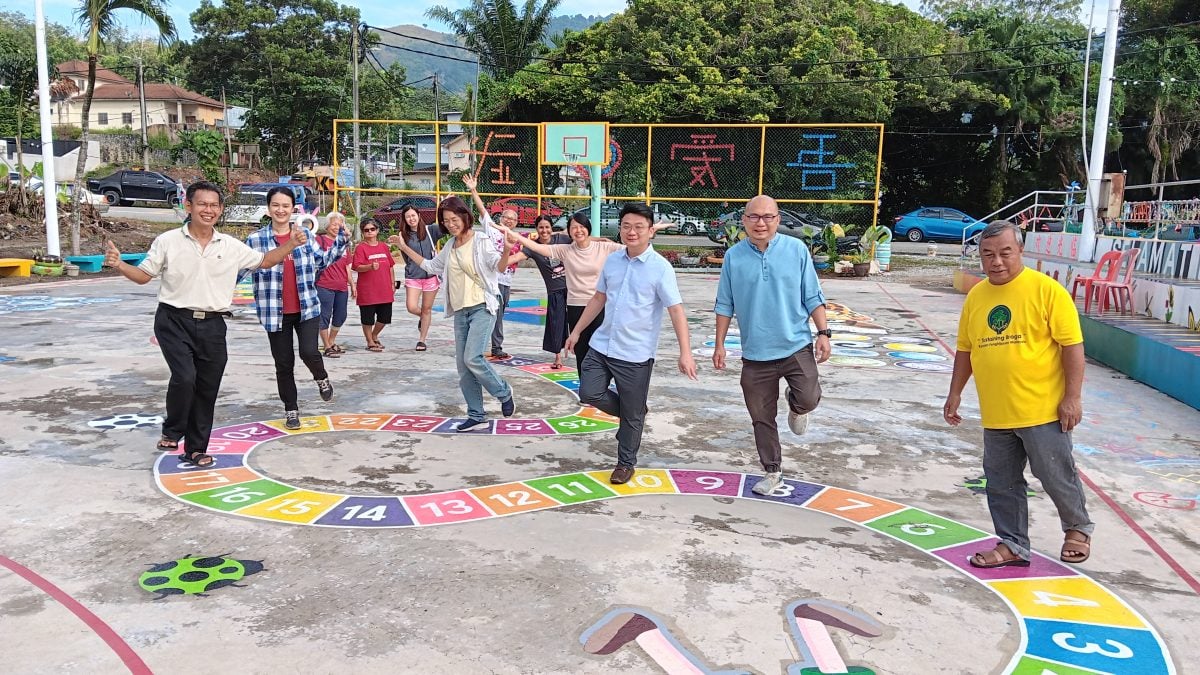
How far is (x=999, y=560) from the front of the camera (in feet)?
12.9

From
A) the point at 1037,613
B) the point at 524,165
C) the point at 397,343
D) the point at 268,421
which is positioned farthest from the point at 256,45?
the point at 1037,613

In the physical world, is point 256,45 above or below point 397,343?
above

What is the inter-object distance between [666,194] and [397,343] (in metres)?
11.9

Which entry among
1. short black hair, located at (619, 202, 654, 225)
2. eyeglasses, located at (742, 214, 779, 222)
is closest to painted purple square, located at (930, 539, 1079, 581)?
eyeglasses, located at (742, 214, 779, 222)

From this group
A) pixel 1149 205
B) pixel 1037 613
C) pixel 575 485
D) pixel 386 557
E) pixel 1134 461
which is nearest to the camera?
pixel 1037 613

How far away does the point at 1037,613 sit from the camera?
354 centimetres

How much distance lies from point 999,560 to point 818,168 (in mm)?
16397

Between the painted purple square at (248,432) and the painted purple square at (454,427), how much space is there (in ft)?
3.47

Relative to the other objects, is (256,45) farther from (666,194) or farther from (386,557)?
(386,557)

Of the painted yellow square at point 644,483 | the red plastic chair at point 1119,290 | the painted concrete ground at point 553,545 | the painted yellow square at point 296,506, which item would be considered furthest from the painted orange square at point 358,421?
the red plastic chair at point 1119,290

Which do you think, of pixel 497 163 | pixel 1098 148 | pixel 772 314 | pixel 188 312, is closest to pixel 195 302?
pixel 188 312

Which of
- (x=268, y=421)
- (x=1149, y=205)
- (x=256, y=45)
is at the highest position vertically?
(x=256, y=45)

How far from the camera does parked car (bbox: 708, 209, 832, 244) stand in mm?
21828

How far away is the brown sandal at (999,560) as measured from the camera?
12.9 ft
